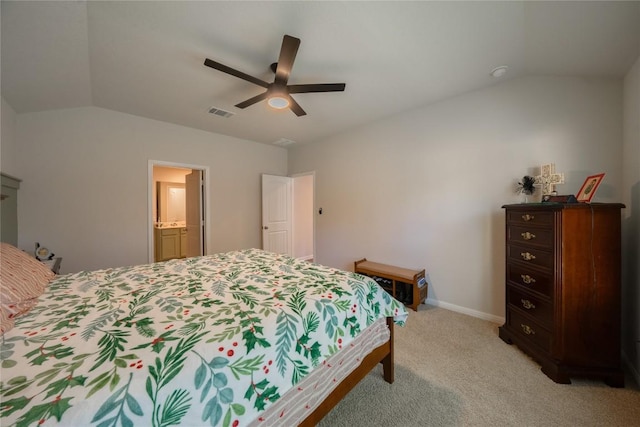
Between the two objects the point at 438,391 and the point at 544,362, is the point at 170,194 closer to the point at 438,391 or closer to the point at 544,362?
the point at 438,391

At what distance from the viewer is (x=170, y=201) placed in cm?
566

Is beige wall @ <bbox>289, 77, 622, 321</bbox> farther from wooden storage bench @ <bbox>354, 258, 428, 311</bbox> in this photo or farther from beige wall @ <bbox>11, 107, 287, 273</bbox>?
beige wall @ <bbox>11, 107, 287, 273</bbox>

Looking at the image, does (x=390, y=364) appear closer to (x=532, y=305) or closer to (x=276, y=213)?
(x=532, y=305)

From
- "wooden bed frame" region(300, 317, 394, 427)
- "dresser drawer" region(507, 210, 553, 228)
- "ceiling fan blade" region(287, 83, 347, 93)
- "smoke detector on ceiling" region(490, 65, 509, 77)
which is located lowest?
"wooden bed frame" region(300, 317, 394, 427)

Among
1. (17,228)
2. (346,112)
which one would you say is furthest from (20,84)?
(346,112)

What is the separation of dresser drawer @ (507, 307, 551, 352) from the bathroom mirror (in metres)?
6.64

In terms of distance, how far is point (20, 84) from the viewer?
6.65 feet

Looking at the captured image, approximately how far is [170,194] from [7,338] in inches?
216

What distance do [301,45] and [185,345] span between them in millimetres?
2134

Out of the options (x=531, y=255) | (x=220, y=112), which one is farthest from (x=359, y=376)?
(x=220, y=112)

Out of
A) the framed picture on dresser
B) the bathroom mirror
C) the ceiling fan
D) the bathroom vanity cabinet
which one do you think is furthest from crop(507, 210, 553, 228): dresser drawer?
the bathroom mirror

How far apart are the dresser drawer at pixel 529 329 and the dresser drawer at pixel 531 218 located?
2.60 feet

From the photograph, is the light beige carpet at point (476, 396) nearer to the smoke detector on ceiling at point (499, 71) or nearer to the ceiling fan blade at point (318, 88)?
the ceiling fan blade at point (318, 88)

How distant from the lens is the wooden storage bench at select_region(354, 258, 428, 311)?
272 centimetres
